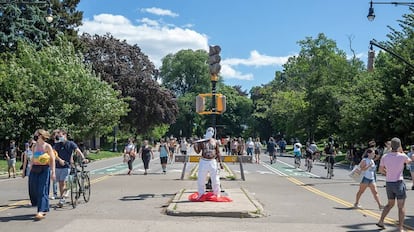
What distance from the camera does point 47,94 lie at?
34062mm

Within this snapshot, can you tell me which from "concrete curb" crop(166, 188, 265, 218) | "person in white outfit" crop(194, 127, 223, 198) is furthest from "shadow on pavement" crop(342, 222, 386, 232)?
"person in white outfit" crop(194, 127, 223, 198)

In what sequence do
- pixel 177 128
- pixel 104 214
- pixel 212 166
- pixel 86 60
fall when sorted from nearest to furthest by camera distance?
pixel 104 214, pixel 212 166, pixel 86 60, pixel 177 128

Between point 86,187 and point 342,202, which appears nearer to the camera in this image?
point 86,187

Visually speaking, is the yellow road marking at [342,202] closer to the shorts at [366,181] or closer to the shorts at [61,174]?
the shorts at [366,181]

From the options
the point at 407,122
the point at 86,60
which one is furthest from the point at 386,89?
the point at 86,60

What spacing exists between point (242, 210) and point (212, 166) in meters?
1.91

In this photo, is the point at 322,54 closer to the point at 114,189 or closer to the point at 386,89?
the point at 386,89

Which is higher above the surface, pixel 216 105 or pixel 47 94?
pixel 47 94

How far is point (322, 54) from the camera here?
78.6 meters

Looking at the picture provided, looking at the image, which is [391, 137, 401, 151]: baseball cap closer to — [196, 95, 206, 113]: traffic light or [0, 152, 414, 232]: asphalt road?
[0, 152, 414, 232]: asphalt road

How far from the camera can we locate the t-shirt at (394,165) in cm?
972

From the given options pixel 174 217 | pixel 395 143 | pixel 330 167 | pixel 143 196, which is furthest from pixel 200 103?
pixel 330 167

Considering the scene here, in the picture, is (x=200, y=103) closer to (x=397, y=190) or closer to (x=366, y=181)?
(x=366, y=181)

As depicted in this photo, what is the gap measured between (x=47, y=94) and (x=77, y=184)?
22.9 meters
